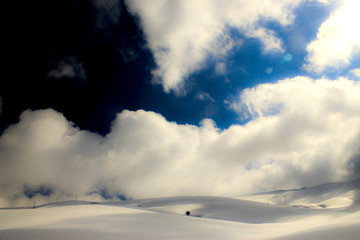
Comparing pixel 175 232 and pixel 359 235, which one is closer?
pixel 359 235

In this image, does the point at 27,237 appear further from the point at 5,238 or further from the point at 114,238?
the point at 114,238

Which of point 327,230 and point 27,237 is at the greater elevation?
point 27,237

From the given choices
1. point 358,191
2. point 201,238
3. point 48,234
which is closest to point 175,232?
point 201,238

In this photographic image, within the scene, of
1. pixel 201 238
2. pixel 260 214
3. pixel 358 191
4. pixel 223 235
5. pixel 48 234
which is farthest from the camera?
pixel 358 191

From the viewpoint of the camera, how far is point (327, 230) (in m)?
9.17

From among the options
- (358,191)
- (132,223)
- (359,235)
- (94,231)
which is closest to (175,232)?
(132,223)

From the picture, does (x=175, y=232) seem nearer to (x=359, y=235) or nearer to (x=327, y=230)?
(x=327, y=230)

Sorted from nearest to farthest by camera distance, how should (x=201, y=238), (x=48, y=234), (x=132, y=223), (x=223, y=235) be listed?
(x=48, y=234), (x=201, y=238), (x=223, y=235), (x=132, y=223)

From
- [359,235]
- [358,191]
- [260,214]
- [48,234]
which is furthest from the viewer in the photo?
[358,191]

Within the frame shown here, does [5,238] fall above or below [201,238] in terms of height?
above

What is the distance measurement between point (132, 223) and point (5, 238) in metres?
6.69

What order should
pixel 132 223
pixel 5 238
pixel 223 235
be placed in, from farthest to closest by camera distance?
pixel 132 223 < pixel 223 235 < pixel 5 238

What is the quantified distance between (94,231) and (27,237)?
9.29ft

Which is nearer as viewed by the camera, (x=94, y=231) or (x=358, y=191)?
(x=94, y=231)
